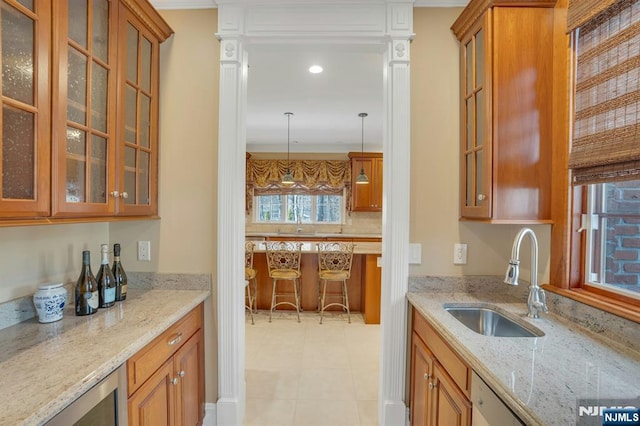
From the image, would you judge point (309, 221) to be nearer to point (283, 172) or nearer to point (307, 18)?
point (283, 172)

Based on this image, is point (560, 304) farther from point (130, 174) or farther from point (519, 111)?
point (130, 174)

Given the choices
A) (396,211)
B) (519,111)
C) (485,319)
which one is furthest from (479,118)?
(485,319)

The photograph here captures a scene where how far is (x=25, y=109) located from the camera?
108 cm

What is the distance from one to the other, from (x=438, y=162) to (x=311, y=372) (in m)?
2.09

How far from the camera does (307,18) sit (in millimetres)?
1936

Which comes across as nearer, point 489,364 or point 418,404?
point 489,364

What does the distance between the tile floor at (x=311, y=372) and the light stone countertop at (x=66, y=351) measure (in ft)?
3.85

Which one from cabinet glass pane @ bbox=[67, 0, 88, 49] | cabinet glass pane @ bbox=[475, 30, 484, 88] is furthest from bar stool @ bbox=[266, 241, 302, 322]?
cabinet glass pane @ bbox=[67, 0, 88, 49]

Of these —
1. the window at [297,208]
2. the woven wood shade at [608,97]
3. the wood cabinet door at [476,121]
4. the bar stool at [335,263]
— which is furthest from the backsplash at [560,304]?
the window at [297,208]

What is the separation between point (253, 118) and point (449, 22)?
135 inches

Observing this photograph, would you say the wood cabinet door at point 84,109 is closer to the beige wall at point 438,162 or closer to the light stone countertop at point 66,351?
the light stone countertop at point 66,351

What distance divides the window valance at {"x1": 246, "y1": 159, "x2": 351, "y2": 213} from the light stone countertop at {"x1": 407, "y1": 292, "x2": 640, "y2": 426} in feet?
17.8

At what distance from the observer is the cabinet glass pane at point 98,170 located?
1.42m

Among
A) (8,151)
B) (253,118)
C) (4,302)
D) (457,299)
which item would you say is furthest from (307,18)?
(253,118)
